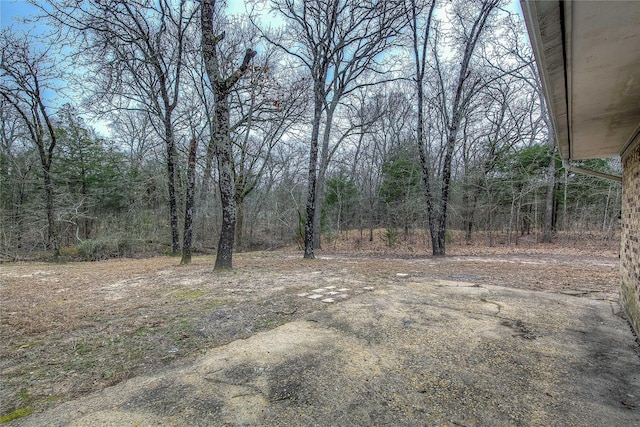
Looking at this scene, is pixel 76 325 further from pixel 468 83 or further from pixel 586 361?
pixel 468 83

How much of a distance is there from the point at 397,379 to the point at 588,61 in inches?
89.3

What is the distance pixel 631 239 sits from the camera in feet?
11.5

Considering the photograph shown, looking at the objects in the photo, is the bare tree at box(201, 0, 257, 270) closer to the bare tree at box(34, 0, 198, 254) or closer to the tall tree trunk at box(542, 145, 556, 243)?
the bare tree at box(34, 0, 198, 254)

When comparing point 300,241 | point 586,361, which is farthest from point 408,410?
point 300,241

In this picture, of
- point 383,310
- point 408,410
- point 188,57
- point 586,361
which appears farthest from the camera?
point 188,57

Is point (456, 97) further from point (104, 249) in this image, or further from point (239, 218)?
point (104, 249)

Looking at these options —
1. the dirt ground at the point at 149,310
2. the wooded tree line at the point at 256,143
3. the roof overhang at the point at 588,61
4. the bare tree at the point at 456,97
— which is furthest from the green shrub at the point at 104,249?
the roof overhang at the point at 588,61

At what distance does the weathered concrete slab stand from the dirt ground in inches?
11.1

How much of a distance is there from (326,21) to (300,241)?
8175 millimetres

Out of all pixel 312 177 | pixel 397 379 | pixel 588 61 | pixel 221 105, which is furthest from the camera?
pixel 312 177

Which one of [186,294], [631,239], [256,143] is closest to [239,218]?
[256,143]

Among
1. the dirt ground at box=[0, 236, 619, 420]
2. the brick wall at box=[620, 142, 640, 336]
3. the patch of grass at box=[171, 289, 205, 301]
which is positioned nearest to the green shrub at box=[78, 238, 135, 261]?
the dirt ground at box=[0, 236, 619, 420]

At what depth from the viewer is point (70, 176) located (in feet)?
44.3

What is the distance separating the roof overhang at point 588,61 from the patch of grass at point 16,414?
315 cm
